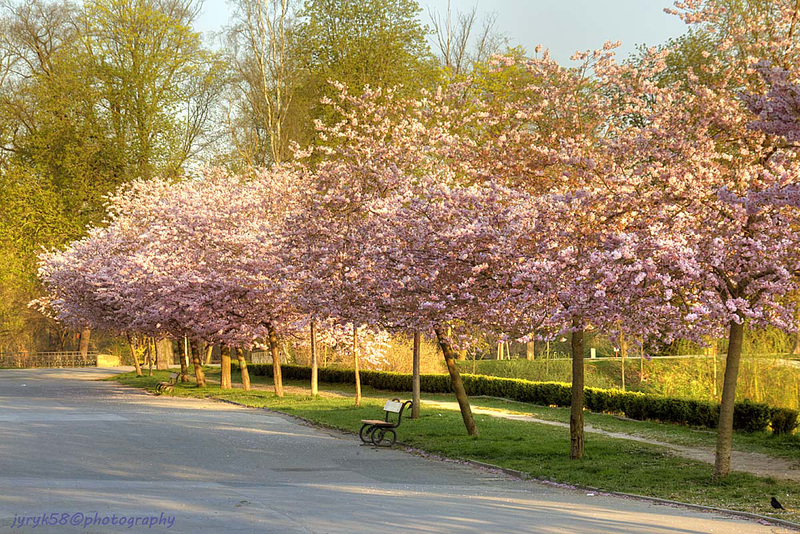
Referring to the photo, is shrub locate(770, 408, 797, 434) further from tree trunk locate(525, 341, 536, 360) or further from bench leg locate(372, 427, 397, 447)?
tree trunk locate(525, 341, 536, 360)

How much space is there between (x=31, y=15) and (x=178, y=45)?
29.4 feet

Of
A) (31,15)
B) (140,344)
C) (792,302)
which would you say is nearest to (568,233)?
(792,302)

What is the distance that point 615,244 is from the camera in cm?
1154

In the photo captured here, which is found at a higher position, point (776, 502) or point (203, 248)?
point (203, 248)

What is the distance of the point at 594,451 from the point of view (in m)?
15.4

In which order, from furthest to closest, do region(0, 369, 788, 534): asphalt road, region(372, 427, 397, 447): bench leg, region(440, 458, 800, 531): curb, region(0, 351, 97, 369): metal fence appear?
1. region(0, 351, 97, 369): metal fence
2. region(372, 427, 397, 447): bench leg
3. region(440, 458, 800, 531): curb
4. region(0, 369, 788, 534): asphalt road

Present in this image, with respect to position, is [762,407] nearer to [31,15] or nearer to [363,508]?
[363,508]

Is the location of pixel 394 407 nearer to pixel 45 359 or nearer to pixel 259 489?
pixel 259 489

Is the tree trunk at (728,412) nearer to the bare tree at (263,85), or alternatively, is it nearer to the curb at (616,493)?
the curb at (616,493)

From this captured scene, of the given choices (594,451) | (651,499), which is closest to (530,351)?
(594,451)

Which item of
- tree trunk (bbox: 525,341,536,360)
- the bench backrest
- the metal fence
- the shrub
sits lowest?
the metal fence

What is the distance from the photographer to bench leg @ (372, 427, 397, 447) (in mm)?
17469

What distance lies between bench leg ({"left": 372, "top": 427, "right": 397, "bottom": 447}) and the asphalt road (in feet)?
1.33

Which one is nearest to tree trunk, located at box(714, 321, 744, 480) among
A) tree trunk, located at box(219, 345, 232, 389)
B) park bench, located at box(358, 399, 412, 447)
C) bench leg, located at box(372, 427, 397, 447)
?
park bench, located at box(358, 399, 412, 447)
